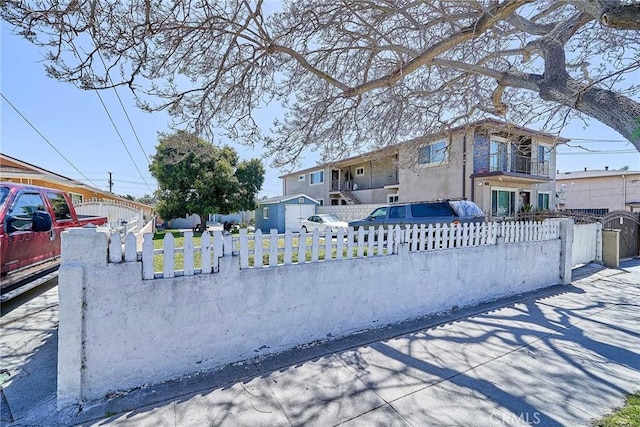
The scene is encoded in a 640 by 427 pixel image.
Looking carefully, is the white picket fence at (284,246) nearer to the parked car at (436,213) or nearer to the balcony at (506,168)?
the parked car at (436,213)


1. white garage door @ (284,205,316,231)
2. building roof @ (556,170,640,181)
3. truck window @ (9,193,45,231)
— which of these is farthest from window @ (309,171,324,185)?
building roof @ (556,170,640,181)

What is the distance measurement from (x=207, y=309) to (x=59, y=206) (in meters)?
5.63

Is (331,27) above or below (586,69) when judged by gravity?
above

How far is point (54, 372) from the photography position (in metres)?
3.00

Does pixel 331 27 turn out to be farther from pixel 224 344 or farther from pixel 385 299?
pixel 224 344

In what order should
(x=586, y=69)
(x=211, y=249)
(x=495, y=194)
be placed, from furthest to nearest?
(x=495, y=194)
(x=586, y=69)
(x=211, y=249)

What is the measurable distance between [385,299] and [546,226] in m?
5.16

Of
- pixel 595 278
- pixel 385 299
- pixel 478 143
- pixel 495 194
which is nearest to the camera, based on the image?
pixel 385 299

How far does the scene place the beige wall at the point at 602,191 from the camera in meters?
24.4

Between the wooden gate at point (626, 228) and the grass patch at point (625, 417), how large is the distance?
10645 millimetres

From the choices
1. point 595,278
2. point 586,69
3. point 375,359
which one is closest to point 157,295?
point 375,359

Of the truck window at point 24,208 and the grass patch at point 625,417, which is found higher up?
the truck window at point 24,208

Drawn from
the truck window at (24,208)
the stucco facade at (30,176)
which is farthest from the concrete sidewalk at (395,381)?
the stucco facade at (30,176)

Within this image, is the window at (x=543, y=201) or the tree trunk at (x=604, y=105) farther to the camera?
the window at (x=543, y=201)
